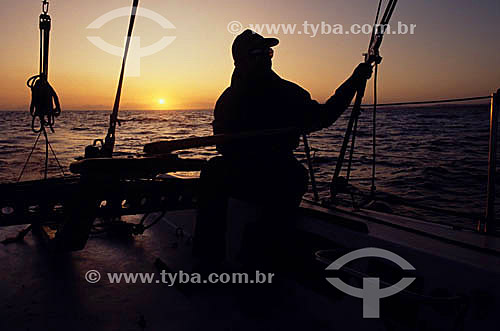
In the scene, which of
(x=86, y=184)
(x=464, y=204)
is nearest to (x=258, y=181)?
(x=86, y=184)

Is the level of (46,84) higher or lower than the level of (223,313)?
higher

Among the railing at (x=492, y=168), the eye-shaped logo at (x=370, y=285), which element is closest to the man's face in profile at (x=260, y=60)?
the eye-shaped logo at (x=370, y=285)

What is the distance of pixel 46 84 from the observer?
400cm

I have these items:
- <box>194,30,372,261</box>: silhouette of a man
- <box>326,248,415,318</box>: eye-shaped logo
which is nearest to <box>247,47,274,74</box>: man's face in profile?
<box>194,30,372,261</box>: silhouette of a man

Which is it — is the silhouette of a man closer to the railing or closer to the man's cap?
the man's cap

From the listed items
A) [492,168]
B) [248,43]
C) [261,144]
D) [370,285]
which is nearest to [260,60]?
[248,43]

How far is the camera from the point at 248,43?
221 centimetres

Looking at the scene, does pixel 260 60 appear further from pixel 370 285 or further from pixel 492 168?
pixel 492 168

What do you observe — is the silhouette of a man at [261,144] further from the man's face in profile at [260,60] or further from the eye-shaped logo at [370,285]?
the eye-shaped logo at [370,285]

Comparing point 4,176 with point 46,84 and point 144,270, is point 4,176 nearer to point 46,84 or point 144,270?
point 46,84

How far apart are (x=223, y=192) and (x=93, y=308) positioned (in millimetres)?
1134

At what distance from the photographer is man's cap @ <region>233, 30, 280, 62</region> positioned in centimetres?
217

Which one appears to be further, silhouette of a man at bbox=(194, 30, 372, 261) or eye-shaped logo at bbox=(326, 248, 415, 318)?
silhouette of a man at bbox=(194, 30, 372, 261)

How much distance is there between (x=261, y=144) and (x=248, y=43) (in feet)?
2.01
